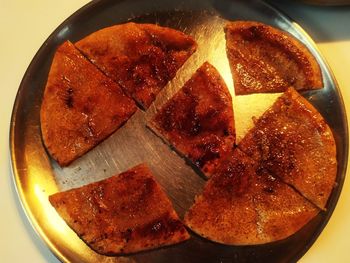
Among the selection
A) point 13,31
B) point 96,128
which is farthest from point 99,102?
point 13,31

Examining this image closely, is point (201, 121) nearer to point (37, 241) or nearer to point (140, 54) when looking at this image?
point (140, 54)

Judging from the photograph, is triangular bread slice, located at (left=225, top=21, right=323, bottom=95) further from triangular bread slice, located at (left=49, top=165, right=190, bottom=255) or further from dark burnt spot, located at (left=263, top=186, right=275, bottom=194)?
triangular bread slice, located at (left=49, top=165, right=190, bottom=255)

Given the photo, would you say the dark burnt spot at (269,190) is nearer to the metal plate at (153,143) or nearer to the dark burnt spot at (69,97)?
the metal plate at (153,143)

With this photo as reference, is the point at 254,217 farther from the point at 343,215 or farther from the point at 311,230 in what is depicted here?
the point at 343,215

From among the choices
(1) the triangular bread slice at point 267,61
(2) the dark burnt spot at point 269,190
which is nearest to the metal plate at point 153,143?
(1) the triangular bread slice at point 267,61

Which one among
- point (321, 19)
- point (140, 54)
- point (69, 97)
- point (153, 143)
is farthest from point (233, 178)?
point (321, 19)
